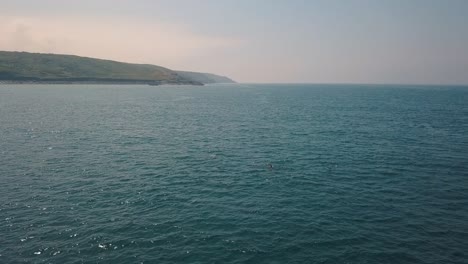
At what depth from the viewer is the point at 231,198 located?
49.1 metres

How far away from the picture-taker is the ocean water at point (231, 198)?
34969mm

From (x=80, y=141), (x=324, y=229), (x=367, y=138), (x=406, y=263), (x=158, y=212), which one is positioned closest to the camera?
(x=406, y=263)

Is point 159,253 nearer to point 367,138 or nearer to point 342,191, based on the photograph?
point 342,191

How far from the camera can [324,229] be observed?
131 ft

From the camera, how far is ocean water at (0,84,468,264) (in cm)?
3497

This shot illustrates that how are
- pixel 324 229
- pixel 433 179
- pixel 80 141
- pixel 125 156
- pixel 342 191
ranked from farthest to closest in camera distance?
pixel 80 141 < pixel 125 156 < pixel 433 179 < pixel 342 191 < pixel 324 229

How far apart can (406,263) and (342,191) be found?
19.8 metres

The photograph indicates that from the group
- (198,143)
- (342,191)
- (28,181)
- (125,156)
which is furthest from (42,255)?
(198,143)

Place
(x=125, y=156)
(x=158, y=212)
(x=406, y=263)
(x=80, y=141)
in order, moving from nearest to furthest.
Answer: (x=406, y=263) < (x=158, y=212) < (x=125, y=156) < (x=80, y=141)

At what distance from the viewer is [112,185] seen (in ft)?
175

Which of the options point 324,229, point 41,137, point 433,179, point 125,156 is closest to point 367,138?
point 433,179

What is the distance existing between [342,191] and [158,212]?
1213 inches

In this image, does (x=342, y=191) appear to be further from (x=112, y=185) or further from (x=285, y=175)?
(x=112, y=185)

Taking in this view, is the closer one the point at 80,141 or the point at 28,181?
the point at 28,181
